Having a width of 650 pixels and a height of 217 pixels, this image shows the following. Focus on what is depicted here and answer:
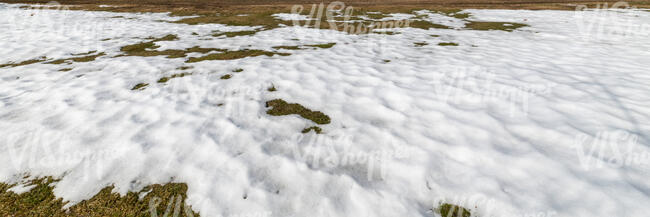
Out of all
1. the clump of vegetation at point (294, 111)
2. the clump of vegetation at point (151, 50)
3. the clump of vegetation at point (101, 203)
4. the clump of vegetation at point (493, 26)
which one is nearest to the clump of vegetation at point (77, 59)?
the clump of vegetation at point (151, 50)

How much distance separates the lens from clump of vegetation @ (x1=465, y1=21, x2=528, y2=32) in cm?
1535

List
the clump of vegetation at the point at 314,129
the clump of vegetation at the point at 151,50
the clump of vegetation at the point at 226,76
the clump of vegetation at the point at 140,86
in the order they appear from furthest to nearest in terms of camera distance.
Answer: the clump of vegetation at the point at 151,50, the clump of vegetation at the point at 226,76, the clump of vegetation at the point at 140,86, the clump of vegetation at the point at 314,129

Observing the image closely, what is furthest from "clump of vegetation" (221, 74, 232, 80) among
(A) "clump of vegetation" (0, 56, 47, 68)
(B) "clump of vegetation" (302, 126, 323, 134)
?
(A) "clump of vegetation" (0, 56, 47, 68)

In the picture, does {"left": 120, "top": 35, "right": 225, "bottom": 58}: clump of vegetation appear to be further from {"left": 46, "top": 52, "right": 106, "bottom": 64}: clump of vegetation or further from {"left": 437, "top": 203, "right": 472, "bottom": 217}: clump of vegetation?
{"left": 437, "top": 203, "right": 472, "bottom": 217}: clump of vegetation

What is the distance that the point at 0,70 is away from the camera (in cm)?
849

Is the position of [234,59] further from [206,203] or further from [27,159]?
[206,203]

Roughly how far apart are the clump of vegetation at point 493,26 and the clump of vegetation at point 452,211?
15.0 meters

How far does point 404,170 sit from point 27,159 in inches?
227

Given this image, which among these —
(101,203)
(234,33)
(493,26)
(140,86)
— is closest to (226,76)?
(140,86)

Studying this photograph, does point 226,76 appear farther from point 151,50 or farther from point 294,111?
point 151,50

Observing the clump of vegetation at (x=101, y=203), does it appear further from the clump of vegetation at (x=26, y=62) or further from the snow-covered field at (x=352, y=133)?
the clump of vegetation at (x=26, y=62)

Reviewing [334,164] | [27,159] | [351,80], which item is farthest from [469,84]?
[27,159]

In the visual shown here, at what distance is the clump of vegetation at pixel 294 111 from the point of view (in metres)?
5.38

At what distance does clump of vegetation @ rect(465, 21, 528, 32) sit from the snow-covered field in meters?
6.56
